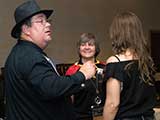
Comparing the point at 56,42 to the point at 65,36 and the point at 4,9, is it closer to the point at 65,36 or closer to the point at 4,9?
the point at 65,36

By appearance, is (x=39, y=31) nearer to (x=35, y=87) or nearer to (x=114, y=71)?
(x=35, y=87)

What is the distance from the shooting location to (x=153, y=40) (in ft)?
29.3

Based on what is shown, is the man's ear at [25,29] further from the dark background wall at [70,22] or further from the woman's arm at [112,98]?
the dark background wall at [70,22]

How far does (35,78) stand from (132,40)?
759 millimetres

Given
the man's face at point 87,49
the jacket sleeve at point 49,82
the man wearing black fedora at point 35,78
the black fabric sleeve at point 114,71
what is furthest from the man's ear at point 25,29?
the man's face at point 87,49

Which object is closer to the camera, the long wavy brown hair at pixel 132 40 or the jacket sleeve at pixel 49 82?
the jacket sleeve at pixel 49 82

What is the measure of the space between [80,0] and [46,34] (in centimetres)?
506

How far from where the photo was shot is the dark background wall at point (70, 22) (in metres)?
5.72

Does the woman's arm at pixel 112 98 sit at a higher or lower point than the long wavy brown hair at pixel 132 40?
lower

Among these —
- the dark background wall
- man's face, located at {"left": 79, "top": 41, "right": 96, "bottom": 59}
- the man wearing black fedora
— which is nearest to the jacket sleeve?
the man wearing black fedora

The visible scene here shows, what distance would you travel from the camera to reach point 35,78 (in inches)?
75.6

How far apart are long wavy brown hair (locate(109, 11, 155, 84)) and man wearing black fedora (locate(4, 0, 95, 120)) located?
1.27ft

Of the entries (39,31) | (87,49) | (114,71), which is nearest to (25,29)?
(39,31)

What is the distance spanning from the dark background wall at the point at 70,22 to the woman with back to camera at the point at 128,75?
3569mm
